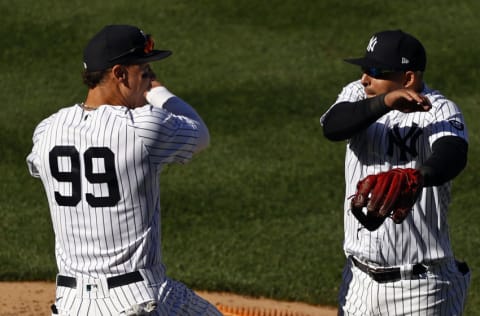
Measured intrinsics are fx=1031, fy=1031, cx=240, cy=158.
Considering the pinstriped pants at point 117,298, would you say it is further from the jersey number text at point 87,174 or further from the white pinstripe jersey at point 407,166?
the white pinstripe jersey at point 407,166

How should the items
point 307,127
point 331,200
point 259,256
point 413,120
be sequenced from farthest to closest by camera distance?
point 307,127 → point 331,200 → point 259,256 → point 413,120

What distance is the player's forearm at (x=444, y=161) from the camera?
4.47m

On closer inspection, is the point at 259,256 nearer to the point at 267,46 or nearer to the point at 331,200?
the point at 331,200

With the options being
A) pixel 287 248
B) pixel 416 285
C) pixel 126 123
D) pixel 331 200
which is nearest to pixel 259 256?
pixel 287 248

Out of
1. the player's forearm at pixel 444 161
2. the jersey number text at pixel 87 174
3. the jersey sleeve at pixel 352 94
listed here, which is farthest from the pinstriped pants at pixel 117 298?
the player's forearm at pixel 444 161

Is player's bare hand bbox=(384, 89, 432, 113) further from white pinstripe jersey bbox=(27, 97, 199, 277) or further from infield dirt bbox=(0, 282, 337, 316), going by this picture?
infield dirt bbox=(0, 282, 337, 316)

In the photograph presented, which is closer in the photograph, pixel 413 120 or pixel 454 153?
pixel 454 153

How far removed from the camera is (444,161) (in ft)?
14.9

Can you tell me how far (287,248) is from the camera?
9336 millimetres

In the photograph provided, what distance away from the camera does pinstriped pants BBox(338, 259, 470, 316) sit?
5031 millimetres

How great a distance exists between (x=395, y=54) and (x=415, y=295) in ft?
3.86

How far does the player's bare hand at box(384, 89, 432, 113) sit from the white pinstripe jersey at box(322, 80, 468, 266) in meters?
0.48

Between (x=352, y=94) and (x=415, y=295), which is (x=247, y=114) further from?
(x=415, y=295)

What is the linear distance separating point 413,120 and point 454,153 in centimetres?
42
